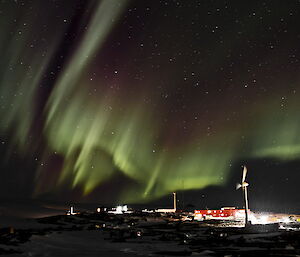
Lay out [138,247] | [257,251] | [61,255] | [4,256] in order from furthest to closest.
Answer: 1. [138,247]
2. [257,251]
3. [61,255]
4. [4,256]

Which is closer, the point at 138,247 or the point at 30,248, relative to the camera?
the point at 30,248

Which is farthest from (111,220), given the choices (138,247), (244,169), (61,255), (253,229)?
(61,255)

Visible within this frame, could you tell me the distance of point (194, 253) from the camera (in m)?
37.1

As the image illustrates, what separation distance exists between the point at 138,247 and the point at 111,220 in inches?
2500

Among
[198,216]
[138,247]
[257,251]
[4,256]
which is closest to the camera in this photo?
[4,256]

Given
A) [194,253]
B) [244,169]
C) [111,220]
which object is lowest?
[194,253]

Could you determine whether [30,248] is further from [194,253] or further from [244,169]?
[244,169]

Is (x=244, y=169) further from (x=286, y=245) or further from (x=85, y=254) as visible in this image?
(x=85, y=254)

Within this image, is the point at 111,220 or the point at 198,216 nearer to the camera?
the point at 111,220

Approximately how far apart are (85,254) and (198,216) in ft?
322

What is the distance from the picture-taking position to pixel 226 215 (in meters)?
134

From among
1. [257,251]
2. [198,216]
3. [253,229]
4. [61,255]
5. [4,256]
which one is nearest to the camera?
[4,256]

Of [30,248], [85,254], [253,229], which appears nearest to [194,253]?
[85,254]

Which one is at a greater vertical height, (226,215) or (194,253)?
(226,215)
